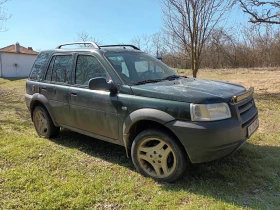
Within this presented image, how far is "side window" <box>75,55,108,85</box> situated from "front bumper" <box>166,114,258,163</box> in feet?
5.04

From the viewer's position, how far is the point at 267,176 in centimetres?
336

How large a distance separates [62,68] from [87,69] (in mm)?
702

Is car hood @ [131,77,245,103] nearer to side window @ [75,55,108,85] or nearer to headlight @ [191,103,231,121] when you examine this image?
headlight @ [191,103,231,121]

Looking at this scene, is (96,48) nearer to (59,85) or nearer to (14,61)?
(59,85)

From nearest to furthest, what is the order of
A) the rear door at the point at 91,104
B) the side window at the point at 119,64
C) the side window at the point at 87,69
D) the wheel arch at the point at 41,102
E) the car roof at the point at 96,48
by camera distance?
the rear door at the point at 91,104
the side window at the point at 119,64
the side window at the point at 87,69
the car roof at the point at 96,48
the wheel arch at the point at 41,102

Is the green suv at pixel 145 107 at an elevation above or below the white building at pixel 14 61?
below

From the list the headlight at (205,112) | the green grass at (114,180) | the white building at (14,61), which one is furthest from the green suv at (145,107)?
the white building at (14,61)

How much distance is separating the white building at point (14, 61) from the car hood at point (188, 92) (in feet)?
112

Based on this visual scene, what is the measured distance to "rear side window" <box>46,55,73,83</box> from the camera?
436 centimetres

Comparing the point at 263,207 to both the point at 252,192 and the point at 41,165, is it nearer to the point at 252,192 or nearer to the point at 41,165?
the point at 252,192

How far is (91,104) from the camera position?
3.83 m

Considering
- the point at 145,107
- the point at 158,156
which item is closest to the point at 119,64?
the point at 145,107

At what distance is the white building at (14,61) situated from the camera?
106 ft

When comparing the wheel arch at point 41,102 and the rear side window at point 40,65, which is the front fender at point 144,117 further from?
the rear side window at point 40,65
